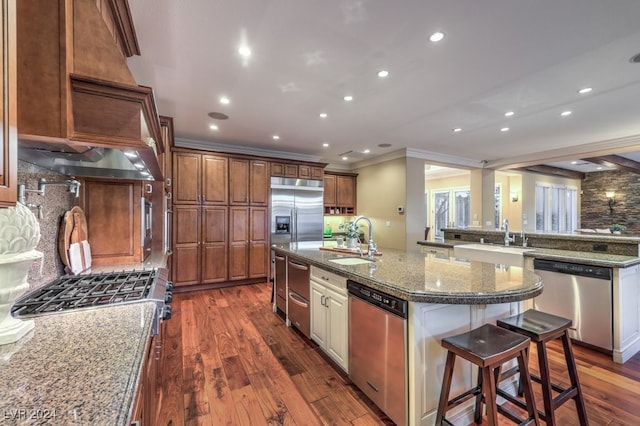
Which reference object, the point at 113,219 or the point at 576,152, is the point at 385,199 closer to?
the point at 576,152

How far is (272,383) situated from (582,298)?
2.97 meters

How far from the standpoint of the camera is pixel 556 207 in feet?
28.9

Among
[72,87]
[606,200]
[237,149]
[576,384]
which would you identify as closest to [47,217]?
[72,87]

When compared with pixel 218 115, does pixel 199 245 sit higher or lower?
lower

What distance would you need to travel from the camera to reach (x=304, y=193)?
5609 millimetres

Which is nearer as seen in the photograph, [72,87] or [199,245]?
[72,87]

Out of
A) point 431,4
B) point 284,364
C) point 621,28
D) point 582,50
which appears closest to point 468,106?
point 582,50

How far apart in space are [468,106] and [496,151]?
9.69ft

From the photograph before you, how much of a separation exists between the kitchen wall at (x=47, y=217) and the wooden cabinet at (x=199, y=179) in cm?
267

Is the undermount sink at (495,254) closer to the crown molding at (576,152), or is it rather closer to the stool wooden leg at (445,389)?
the stool wooden leg at (445,389)

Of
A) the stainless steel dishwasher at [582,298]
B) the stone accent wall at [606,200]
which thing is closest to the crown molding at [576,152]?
the stainless steel dishwasher at [582,298]

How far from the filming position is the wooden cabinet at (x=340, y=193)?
668cm

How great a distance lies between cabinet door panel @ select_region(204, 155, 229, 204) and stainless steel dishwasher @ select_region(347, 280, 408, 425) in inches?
142

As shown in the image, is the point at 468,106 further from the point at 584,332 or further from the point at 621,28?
the point at 584,332
